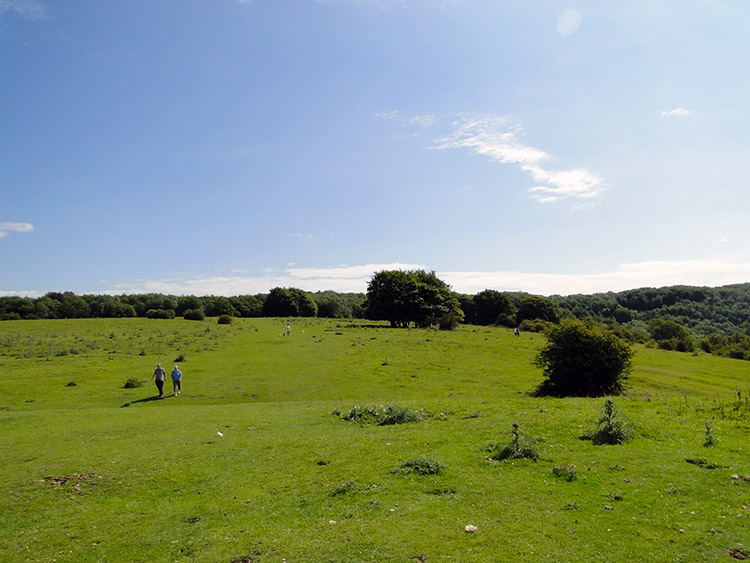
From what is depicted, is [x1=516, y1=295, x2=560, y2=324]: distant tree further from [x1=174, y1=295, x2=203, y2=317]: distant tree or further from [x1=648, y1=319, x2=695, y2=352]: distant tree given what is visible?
[x1=174, y1=295, x2=203, y2=317]: distant tree

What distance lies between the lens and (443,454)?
12891 mm

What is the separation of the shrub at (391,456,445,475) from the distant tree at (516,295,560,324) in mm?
119101

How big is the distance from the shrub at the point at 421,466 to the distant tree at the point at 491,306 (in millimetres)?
124819

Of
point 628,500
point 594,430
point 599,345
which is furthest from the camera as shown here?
point 599,345

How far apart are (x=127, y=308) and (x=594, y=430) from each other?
412ft

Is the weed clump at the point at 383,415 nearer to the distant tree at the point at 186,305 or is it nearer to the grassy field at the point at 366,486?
the grassy field at the point at 366,486

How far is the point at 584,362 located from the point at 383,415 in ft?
57.7

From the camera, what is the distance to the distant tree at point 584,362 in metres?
29.0

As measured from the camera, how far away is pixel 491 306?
134 meters

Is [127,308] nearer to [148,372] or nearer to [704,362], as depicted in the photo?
[148,372]

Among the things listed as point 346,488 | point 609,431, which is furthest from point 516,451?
point 346,488

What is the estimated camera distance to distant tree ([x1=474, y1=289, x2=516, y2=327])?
134 m

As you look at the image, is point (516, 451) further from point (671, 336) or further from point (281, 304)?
point (281, 304)

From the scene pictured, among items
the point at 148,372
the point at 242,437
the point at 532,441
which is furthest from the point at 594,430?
the point at 148,372
